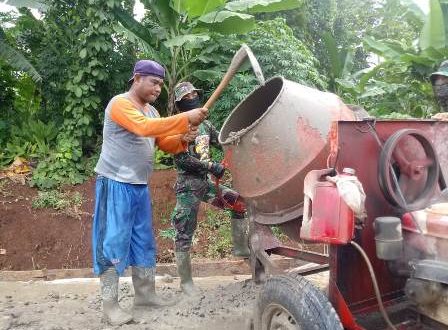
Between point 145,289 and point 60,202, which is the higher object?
point 60,202

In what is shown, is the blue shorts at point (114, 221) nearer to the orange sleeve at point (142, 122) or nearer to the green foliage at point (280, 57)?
the orange sleeve at point (142, 122)

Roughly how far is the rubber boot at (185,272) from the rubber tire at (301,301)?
64.1 inches

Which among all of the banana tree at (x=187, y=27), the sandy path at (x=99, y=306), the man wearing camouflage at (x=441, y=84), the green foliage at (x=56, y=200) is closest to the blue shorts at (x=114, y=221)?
the sandy path at (x=99, y=306)

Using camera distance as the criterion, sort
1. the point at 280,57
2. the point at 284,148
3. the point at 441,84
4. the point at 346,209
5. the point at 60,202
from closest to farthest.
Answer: the point at 346,209 < the point at 284,148 < the point at 441,84 < the point at 60,202 < the point at 280,57

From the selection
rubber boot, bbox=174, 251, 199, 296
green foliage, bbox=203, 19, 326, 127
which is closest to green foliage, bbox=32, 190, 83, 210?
green foliage, bbox=203, 19, 326, 127

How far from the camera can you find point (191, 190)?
4.05 meters

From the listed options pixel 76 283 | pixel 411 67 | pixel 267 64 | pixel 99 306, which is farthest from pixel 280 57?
pixel 99 306

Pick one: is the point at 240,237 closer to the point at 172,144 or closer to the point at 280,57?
the point at 172,144

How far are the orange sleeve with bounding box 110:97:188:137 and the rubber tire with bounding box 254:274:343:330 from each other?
1.30 m

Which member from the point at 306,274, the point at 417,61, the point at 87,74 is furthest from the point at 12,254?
the point at 417,61

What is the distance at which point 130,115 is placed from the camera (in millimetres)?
3332

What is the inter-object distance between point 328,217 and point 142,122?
64.8 inches

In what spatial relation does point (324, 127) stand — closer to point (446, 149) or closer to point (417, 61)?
point (446, 149)

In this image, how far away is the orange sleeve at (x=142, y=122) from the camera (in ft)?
10.6
